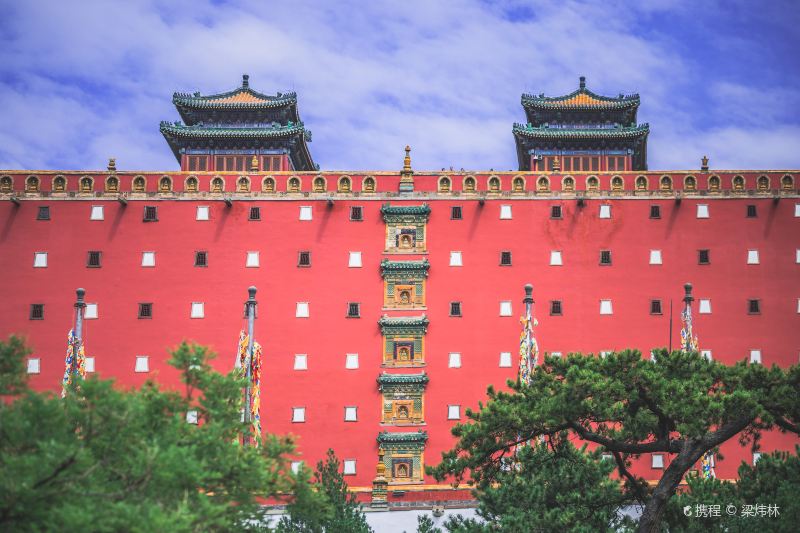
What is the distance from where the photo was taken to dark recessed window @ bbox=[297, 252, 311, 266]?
48.1 m

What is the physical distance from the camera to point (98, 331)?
47156mm

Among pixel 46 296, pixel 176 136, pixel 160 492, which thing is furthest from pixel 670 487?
pixel 176 136

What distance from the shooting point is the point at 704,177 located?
48906 mm

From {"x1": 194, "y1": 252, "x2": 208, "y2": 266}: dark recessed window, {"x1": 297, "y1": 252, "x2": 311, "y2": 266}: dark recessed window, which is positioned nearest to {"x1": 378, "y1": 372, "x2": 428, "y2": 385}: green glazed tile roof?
{"x1": 297, "y1": 252, "x2": 311, "y2": 266}: dark recessed window

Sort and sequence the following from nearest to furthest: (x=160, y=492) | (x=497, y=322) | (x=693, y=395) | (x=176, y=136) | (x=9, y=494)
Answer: (x=9, y=494)
(x=160, y=492)
(x=693, y=395)
(x=497, y=322)
(x=176, y=136)

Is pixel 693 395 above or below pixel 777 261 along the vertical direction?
below

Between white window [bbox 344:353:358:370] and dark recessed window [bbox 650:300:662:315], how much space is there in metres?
12.0

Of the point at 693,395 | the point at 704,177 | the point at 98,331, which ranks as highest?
the point at 704,177

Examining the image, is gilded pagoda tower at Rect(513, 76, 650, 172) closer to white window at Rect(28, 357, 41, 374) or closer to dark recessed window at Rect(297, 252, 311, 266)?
dark recessed window at Rect(297, 252, 311, 266)

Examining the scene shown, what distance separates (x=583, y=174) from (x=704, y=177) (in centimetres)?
498

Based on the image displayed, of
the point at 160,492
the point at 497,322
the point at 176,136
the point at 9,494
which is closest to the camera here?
the point at 9,494

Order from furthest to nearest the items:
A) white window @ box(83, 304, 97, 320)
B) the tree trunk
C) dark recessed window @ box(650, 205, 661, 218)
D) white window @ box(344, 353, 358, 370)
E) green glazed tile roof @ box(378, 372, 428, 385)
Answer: dark recessed window @ box(650, 205, 661, 218) → white window @ box(83, 304, 97, 320) → white window @ box(344, 353, 358, 370) → green glazed tile roof @ box(378, 372, 428, 385) → the tree trunk

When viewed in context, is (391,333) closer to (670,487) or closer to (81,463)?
(670,487)

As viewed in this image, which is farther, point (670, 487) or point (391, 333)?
point (391, 333)
